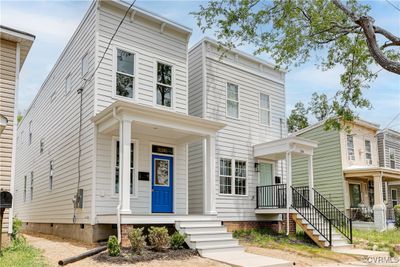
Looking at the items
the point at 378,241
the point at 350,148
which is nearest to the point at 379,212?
the point at 350,148

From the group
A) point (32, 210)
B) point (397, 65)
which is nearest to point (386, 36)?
point (397, 65)

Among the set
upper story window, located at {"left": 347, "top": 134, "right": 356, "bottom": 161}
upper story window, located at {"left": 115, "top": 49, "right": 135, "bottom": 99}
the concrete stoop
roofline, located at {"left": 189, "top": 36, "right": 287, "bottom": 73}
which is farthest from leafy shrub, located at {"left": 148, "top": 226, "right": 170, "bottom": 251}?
upper story window, located at {"left": 347, "top": 134, "right": 356, "bottom": 161}

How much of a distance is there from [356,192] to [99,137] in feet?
55.1

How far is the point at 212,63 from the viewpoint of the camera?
1638cm

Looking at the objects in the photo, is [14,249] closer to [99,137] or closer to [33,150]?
[99,137]

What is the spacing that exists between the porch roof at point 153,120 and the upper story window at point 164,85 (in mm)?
1460

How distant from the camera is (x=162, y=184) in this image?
13.6 m

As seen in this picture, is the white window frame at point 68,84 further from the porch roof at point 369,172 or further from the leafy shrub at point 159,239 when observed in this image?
the porch roof at point 369,172

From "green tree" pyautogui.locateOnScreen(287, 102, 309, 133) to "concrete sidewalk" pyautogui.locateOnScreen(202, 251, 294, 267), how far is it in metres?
30.1

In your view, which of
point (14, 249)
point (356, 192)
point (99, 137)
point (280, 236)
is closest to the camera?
point (14, 249)

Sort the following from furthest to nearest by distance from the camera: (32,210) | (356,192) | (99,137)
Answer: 1. (356,192)
2. (32,210)
3. (99,137)

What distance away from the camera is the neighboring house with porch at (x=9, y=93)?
35.2 ft

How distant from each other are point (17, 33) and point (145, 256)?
6882mm

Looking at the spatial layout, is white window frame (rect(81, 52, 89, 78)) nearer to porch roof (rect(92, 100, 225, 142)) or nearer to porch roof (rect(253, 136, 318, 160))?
porch roof (rect(92, 100, 225, 142))
